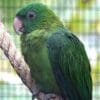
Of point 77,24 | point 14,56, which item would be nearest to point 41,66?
point 14,56

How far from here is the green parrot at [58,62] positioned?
10.5 feet

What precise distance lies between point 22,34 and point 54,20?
22 centimetres

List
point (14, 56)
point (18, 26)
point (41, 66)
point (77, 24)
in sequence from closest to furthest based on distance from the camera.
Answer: point (14, 56)
point (41, 66)
point (18, 26)
point (77, 24)

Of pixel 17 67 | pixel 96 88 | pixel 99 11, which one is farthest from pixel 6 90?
pixel 17 67

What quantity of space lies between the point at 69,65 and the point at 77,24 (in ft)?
7.08

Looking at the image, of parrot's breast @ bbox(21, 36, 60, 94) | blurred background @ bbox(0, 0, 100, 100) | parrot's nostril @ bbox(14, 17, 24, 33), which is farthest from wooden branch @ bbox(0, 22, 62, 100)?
blurred background @ bbox(0, 0, 100, 100)

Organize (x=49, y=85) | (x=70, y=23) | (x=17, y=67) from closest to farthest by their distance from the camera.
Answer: (x=17, y=67) < (x=49, y=85) < (x=70, y=23)

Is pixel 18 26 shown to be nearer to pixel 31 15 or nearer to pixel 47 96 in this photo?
pixel 31 15

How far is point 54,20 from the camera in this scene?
133 inches

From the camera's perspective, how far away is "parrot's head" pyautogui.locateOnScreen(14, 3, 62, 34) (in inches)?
133

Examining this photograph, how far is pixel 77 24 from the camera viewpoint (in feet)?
17.5

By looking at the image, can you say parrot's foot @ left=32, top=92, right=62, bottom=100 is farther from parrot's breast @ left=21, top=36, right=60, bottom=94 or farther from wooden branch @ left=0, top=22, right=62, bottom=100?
wooden branch @ left=0, top=22, right=62, bottom=100

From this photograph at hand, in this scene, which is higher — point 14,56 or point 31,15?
point 31,15

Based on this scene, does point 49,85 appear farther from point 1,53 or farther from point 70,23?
point 70,23
